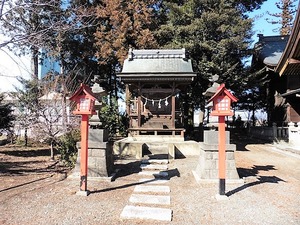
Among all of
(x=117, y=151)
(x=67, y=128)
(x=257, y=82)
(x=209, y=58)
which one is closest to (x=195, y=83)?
(x=209, y=58)

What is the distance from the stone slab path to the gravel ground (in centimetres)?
14

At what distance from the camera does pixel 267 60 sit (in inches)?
639

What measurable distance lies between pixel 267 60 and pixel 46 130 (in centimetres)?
1413

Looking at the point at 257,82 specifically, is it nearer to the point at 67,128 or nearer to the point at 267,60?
the point at 267,60

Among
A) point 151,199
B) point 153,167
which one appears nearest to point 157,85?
point 153,167

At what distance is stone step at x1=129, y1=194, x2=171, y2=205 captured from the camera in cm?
508

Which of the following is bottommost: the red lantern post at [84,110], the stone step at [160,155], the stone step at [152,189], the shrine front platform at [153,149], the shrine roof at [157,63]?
the stone step at [152,189]

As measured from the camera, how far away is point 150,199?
5203 millimetres

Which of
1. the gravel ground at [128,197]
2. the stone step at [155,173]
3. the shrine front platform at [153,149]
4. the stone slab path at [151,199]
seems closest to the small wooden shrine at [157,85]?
the shrine front platform at [153,149]

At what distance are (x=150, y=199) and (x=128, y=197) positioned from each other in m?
0.51

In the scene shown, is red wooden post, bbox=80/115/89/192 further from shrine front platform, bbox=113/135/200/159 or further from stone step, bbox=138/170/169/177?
shrine front platform, bbox=113/135/200/159

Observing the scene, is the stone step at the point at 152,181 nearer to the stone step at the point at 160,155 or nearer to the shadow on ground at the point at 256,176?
the shadow on ground at the point at 256,176

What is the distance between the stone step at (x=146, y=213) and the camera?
14.3 ft

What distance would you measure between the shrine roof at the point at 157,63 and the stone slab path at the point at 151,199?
582 cm
